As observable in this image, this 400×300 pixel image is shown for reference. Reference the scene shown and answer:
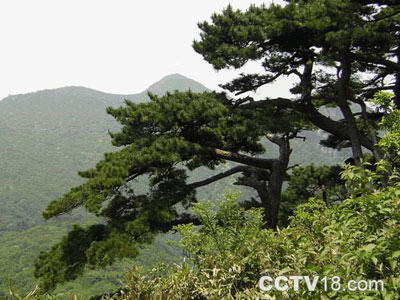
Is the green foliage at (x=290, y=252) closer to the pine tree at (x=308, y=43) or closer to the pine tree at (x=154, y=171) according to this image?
the pine tree at (x=154, y=171)

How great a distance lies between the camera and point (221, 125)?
9234 millimetres

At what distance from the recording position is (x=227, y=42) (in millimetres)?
9422

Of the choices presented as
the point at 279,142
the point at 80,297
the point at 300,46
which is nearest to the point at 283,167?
the point at 279,142

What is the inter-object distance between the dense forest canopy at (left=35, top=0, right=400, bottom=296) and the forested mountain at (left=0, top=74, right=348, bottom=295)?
11465mm

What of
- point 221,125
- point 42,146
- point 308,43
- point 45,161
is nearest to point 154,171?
point 221,125

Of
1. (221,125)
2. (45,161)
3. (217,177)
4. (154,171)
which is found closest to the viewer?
(154,171)

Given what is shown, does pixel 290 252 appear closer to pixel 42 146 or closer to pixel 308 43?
pixel 308 43

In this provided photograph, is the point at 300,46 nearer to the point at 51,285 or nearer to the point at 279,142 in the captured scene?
the point at 279,142


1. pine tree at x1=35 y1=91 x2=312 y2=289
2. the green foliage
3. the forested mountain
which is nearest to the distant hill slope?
the forested mountain

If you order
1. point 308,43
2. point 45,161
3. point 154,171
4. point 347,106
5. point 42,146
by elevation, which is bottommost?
point 45,161

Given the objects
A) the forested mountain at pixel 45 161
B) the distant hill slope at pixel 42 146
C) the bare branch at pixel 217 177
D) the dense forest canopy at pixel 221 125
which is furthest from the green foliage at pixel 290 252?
the distant hill slope at pixel 42 146

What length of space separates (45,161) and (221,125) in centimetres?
11512

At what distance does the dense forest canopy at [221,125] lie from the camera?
23.6 ft

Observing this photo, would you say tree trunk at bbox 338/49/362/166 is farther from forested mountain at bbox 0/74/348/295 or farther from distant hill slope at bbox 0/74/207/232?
distant hill slope at bbox 0/74/207/232
